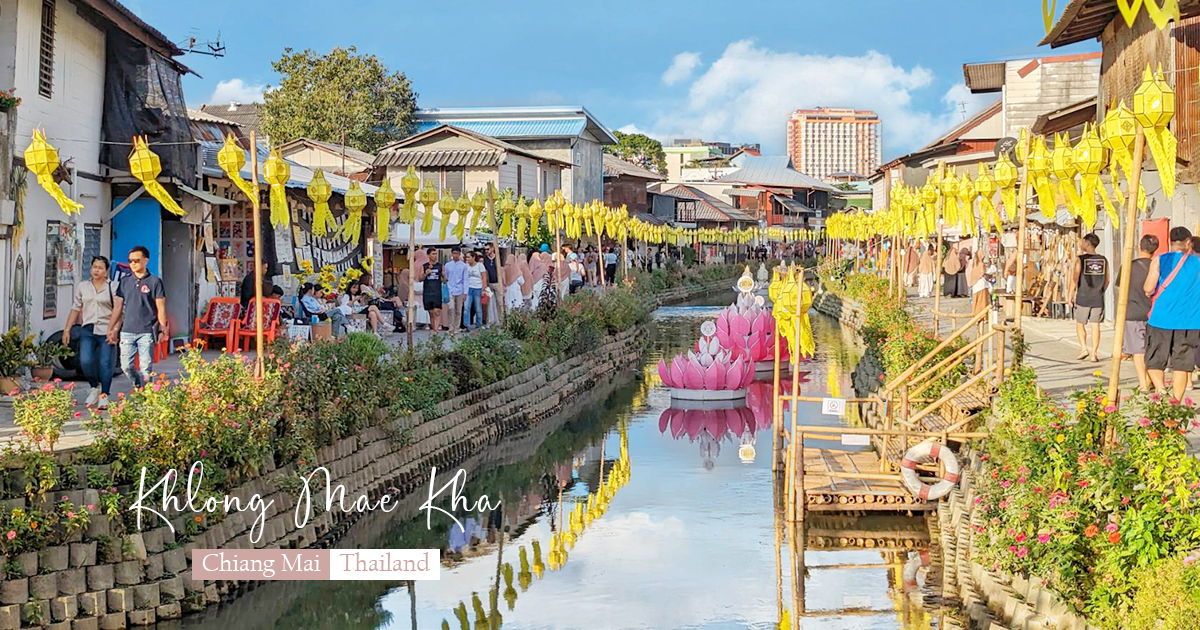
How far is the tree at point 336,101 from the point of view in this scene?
47812 millimetres

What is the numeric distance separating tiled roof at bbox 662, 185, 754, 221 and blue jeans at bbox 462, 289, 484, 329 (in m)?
47.4

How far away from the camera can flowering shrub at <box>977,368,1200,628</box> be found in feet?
22.6

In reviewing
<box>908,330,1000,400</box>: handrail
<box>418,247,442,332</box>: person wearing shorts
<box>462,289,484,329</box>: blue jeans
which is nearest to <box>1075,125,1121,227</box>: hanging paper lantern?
<box>908,330,1000,400</box>: handrail

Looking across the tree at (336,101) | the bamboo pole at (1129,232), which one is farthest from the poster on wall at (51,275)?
the tree at (336,101)

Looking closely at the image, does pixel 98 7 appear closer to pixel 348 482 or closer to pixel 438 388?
pixel 438 388

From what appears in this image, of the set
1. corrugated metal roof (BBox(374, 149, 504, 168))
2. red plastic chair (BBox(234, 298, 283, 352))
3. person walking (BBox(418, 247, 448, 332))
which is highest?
corrugated metal roof (BBox(374, 149, 504, 168))

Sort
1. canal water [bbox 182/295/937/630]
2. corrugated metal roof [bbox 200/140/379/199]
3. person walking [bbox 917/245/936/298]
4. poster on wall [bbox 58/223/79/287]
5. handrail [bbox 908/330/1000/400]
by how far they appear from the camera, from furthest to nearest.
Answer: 1. person walking [bbox 917/245/936/298]
2. corrugated metal roof [bbox 200/140/379/199]
3. poster on wall [bbox 58/223/79/287]
4. handrail [bbox 908/330/1000/400]
5. canal water [bbox 182/295/937/630]

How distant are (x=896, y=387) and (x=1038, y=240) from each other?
737 inches

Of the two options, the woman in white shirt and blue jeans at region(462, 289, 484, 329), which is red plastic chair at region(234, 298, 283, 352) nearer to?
the woman in white shirt

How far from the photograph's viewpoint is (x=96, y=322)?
12.0 m

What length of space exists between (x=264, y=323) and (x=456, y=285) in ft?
20.8

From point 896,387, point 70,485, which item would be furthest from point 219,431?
point 896,387

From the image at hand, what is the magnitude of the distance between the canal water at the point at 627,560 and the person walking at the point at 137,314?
254 cm

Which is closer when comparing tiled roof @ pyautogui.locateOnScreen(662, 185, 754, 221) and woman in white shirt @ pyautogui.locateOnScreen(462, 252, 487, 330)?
woman in white shirt @ pyautogui.locateOnScreen(462, 252, 487, 330)
